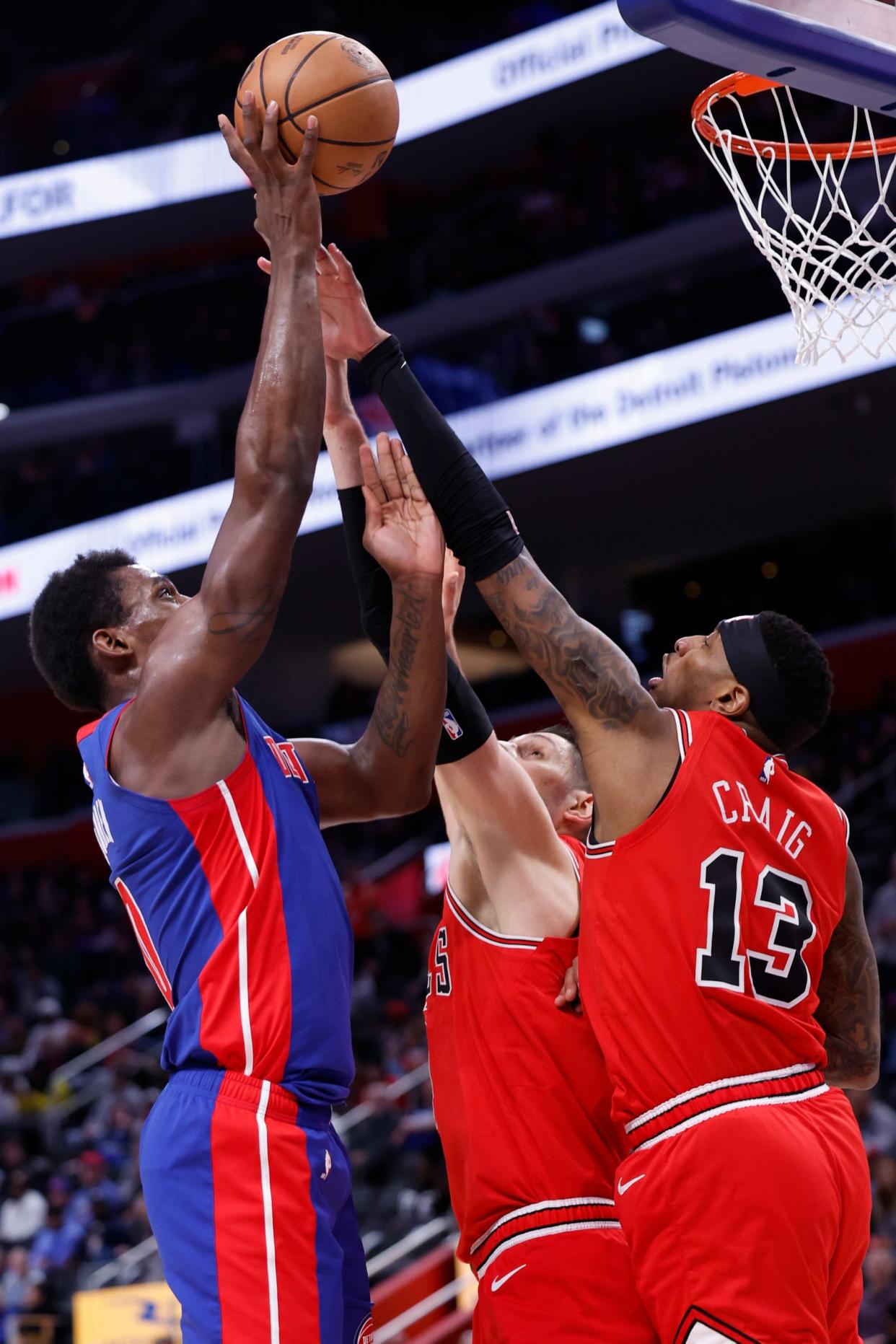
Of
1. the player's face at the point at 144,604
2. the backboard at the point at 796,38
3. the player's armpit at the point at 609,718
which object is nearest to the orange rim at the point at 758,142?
the backboard at the point at 796,38

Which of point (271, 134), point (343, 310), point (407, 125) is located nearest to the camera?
point (271, 134)

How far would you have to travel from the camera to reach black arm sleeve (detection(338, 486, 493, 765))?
11.7ft

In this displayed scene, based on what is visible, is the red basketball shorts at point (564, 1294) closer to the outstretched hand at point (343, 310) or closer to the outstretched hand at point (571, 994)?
the outstretched hand at point (571, 994)

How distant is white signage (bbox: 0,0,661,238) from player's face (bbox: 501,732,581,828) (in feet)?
37.7

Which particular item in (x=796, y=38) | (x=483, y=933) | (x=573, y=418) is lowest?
(x=573, y=418)

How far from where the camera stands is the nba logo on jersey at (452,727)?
355 cm

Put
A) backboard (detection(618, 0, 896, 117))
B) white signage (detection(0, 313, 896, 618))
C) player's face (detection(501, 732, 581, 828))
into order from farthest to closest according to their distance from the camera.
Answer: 1. white signage (detection(0, 313, 896, 618))
2. player's face (detection(501, 732, 581, 828))
3. backboard (detection(618, 0, 896, 117))

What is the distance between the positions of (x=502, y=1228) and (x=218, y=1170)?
0.77 meters

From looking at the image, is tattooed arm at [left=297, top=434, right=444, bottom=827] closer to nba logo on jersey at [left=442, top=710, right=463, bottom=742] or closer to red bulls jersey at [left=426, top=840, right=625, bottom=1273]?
nba logo on jersey at [left=442, top=710, right=463, bottom=742]

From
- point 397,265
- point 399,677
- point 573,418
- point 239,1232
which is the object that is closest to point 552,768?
point 399,677

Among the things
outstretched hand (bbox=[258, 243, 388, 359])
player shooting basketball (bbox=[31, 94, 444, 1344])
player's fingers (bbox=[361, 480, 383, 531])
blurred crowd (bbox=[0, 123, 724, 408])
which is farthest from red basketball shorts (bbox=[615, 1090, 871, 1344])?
blurred crowd (bbox=[0, 123, 724, 408])

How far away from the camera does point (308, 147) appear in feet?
10.2

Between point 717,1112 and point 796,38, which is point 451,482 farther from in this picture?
point 717,1112

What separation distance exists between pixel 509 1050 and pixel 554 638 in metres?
0.94
